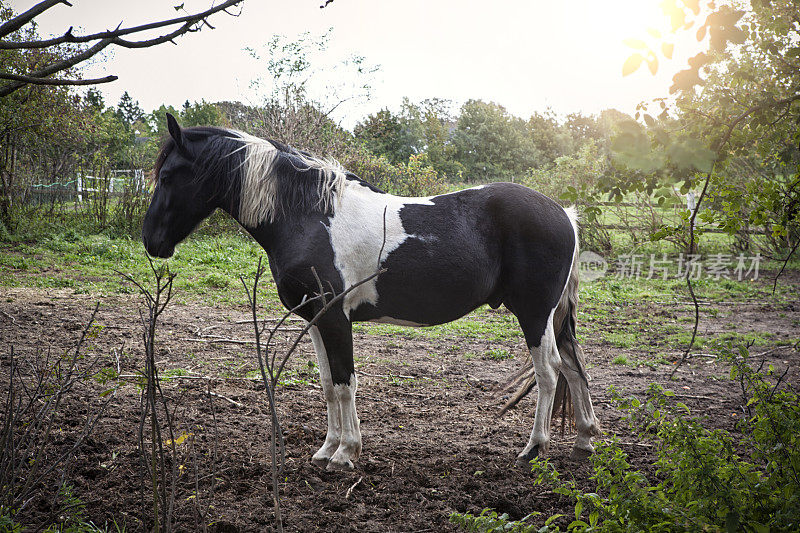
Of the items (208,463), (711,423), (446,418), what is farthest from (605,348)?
(208,463)

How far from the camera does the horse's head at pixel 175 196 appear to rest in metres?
3.46

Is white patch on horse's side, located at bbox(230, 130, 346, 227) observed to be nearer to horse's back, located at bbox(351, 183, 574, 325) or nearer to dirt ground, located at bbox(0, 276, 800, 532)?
horse's back, located at bbox(351, 183, 574, 325)

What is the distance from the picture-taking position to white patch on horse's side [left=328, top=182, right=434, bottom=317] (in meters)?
3.38

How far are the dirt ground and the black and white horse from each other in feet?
1.10

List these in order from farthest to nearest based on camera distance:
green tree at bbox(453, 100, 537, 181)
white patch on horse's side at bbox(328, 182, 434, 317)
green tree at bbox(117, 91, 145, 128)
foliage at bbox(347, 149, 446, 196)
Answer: green tree at bbox(117, 91, 145, 128)
green tree at bbox(453, 100, 537, 181)
foliage at bbox(347, 149, 446, 196)
white patch on horse's side at bbox(328, 182, 434, 317)

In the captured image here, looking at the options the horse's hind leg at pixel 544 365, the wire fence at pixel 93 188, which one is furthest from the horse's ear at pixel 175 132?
the wire fence at pixel 93 188

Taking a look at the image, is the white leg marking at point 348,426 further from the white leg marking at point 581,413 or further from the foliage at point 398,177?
the foliage at point 398,177

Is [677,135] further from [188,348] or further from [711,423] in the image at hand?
[188,348]

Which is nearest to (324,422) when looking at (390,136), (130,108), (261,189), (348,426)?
(348,426)

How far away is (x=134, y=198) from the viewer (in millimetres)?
12000

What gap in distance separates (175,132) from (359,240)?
50.1 inches

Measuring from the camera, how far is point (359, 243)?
3428 millimetres

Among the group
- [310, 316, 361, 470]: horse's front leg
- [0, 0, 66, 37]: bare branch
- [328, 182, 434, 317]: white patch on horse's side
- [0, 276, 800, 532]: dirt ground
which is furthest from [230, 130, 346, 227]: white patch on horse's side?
[0, 0, 66, 37]: bare branch

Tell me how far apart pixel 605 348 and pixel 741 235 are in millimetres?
7229
